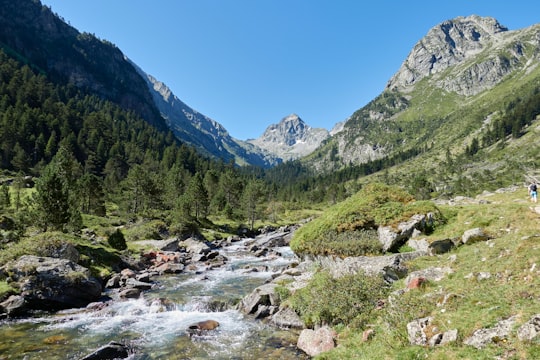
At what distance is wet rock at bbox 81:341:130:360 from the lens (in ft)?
50.3

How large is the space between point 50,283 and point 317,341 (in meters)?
22.2

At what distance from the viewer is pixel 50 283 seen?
82.1 ft

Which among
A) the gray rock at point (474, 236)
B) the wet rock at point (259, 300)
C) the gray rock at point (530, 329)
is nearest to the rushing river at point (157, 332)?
the wet rock at point (259, 300)

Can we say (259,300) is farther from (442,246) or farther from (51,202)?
(51,202)

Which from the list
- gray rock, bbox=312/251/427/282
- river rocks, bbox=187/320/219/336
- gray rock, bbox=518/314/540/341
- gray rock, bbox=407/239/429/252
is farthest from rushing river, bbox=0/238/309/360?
gray rock, bbox=407/239/429/252

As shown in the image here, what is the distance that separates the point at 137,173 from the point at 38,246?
5680 cm

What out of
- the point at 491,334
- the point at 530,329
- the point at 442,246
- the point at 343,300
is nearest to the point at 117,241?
the point at 343,300

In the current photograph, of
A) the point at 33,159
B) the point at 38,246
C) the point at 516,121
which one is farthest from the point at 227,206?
the point at 516,121

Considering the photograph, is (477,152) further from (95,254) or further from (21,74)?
(21,74)

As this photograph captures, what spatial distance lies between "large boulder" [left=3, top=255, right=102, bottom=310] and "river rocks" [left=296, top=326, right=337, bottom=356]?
771 inches

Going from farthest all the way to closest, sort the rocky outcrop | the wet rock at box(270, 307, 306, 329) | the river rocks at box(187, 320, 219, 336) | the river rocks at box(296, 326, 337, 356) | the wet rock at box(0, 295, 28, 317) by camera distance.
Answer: the wet rock at box(0, 295, 28, 317) → the river rocks at box(187, 320, 219, 336) → the wet rock at box(270, 307, 306, 329) → the river rocks at box(296, 326, 337, 356) → the rocky outcrop

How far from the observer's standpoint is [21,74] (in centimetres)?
16738

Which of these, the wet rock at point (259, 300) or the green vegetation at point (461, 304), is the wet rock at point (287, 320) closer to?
the green vegetation at point (461, 304)

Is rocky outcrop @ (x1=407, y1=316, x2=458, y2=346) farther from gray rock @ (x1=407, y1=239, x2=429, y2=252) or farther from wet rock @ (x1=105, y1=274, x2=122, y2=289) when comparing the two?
wet rock @ (x1=105, y1=274, x2=122, y2=289)
